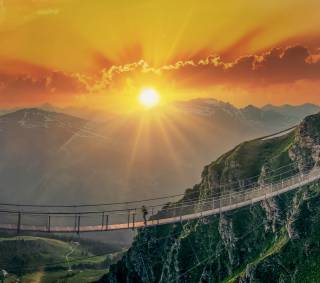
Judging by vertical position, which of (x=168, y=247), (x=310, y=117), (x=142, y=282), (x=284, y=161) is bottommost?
(x=142, y=282)

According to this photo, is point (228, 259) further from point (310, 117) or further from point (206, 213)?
point (310, 117)

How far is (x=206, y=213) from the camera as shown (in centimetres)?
7981

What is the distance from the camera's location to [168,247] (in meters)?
135

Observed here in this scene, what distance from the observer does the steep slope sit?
76875 millimetres

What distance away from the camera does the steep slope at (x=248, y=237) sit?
252 feet

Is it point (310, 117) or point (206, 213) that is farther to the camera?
point (310, 117)

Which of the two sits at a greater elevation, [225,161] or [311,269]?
[225,161]

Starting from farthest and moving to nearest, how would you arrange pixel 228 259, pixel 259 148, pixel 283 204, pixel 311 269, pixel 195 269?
pixel 259 148, pixel 195 269, pixel 228 259, pixel 283 204, pixel 311 269

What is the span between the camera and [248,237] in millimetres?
100812

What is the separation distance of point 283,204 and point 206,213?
65.8 ft

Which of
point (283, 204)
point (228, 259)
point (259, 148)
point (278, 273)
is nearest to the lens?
point (278, 273)

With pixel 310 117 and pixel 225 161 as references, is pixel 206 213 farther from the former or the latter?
pixel 225 161

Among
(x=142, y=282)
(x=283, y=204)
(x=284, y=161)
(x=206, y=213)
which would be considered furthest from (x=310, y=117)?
(x=142, y=282)

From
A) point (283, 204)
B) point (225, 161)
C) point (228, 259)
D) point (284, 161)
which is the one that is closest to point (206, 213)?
point (283, 204)
